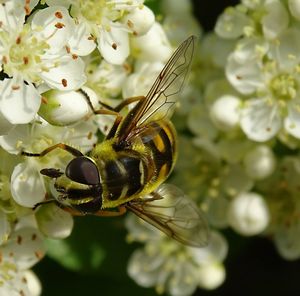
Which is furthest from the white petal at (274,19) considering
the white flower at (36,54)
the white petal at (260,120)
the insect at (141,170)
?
the white flower at (36,54)

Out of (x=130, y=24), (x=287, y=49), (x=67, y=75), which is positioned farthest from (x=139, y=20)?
(x=287, y=49)

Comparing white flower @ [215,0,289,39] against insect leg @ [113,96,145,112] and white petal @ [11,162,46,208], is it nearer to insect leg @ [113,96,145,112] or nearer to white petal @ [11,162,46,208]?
insect leg @ [113,96,145,112]

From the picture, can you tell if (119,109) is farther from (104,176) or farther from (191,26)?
(191,26)

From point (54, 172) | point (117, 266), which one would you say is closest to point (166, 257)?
point (117, 266)

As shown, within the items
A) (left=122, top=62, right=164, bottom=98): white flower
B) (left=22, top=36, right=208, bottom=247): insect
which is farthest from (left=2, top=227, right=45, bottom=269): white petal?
(left=122, top=62, right=164, bottom=98): white flower

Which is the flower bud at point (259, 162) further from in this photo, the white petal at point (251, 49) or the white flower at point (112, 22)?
the white flower at point (112, 22)

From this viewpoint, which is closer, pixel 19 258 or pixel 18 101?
pixel 18 101

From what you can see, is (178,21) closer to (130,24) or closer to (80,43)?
(130,24)
